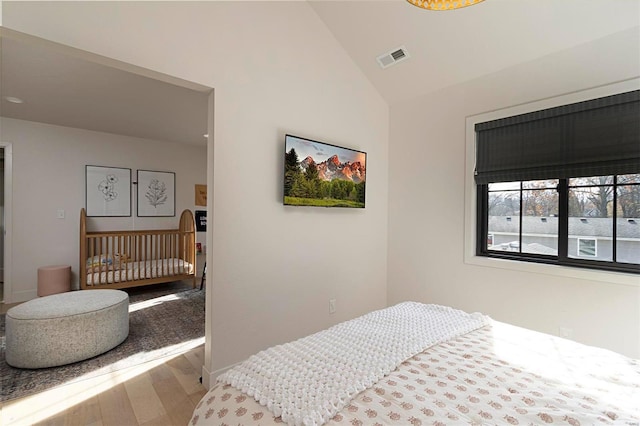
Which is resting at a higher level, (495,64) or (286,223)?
(495,64)

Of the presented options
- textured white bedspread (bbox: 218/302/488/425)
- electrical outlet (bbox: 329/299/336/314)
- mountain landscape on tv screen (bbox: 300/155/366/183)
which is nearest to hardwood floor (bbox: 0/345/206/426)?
textured white bedspread (bbox: 218/302/488/425)

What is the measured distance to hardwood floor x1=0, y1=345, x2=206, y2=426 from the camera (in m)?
1.74

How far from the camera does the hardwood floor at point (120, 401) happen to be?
5.71 ft

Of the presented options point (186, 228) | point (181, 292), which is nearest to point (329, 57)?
point (186, 228)

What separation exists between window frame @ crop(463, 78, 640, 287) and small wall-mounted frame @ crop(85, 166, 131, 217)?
490cm

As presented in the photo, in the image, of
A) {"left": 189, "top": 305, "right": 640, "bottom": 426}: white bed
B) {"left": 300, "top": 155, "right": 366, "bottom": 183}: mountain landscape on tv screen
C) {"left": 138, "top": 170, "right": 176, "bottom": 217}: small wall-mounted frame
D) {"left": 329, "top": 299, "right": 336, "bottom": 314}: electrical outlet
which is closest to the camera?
{"left": 189, "top": 305, "right": 640, "bottom": 426}: white bed

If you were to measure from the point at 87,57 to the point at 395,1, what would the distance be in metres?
2.22

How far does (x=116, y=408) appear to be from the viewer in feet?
6.03

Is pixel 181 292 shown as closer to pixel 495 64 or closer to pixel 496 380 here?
pixel 496 380

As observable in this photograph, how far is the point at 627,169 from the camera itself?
1.90 meters

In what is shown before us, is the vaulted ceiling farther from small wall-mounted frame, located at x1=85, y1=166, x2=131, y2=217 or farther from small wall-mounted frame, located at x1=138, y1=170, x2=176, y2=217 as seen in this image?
small wall-mounted frame, located at x1=138, y1=170, x2=176, y2=217

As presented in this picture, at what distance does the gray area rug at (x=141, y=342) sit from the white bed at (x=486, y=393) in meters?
1.89

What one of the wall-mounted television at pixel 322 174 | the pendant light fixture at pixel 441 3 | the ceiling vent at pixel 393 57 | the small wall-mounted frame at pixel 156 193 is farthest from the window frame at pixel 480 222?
the small wall-mounted frame at pixel 156 193

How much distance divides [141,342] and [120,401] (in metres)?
0.90
